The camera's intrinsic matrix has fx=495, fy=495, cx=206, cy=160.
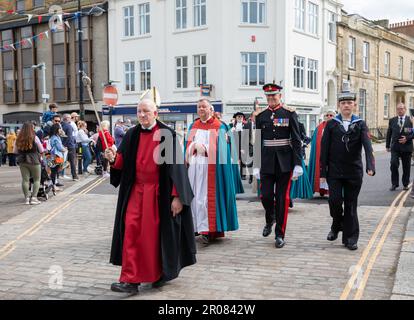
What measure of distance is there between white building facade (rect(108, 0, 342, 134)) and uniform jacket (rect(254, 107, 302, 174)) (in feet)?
68.8

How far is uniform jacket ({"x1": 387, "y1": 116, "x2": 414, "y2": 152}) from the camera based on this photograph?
439 inches

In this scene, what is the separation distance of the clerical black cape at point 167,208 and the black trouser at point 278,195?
6.14 ft

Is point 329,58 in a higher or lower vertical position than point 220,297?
higher

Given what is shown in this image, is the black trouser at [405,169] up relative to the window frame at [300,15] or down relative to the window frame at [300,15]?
down

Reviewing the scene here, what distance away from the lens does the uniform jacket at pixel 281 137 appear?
6.57 meters

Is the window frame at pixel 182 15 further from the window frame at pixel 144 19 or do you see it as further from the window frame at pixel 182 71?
the window frame at pixel 144 19

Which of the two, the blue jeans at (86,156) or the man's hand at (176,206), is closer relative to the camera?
the man's hand at (176,206)

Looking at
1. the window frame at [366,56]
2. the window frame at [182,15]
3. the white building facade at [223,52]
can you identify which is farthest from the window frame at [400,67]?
the window frame at [182,15]

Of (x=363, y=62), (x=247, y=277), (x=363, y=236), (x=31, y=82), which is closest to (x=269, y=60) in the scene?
(x=363, y=62)

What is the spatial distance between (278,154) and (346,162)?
0.88 meters

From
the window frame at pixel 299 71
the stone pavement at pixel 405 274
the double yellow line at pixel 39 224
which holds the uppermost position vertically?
the window frame at pixel 299 71

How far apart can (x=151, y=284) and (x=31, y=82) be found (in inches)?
1354

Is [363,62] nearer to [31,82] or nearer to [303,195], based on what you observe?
[31,82]

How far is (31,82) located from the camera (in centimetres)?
3634
